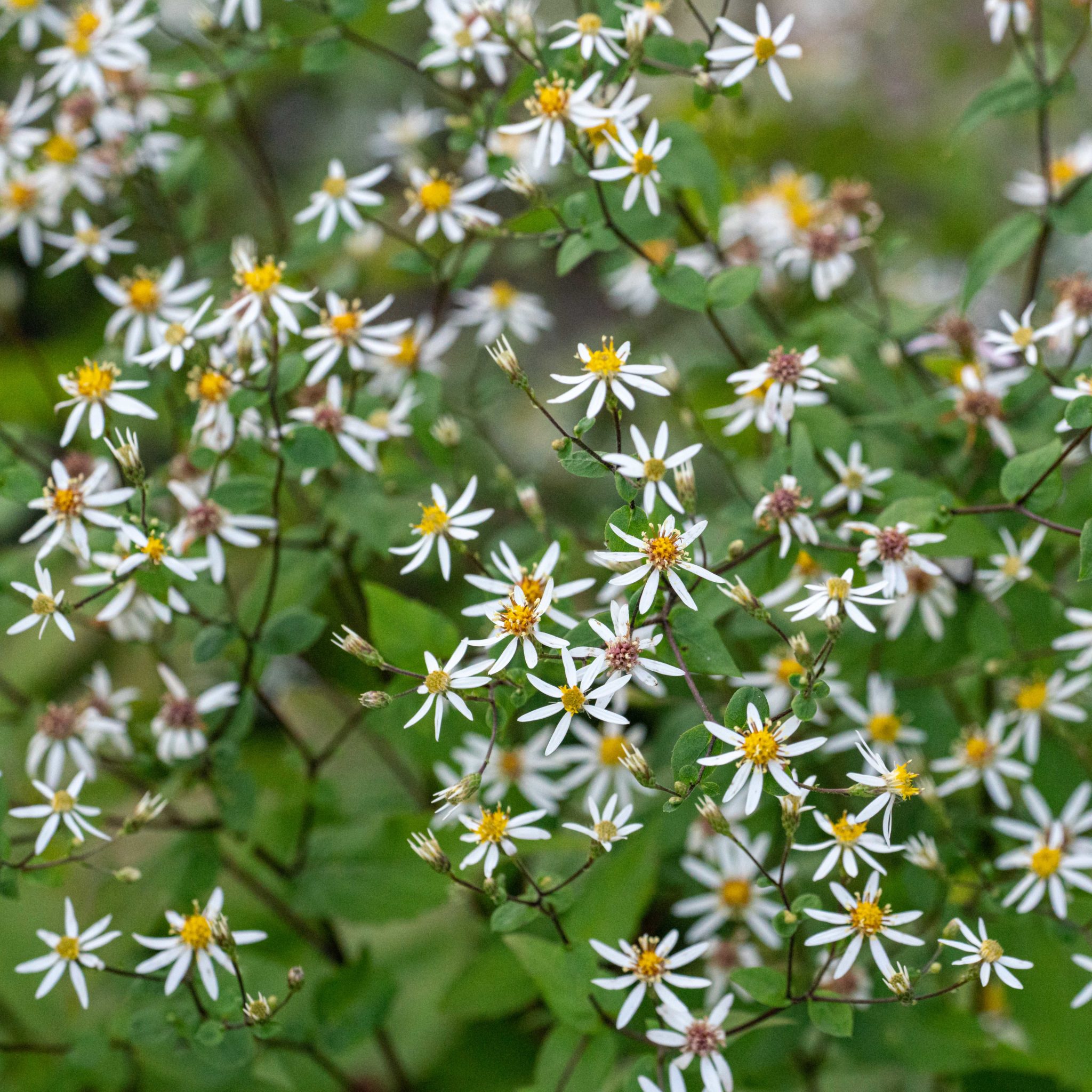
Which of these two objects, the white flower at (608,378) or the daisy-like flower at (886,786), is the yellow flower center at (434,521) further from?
the daisy-like flower at (886,786)

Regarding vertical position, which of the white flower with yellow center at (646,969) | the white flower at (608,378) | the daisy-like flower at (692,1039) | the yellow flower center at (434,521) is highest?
the white flower at (608,378)

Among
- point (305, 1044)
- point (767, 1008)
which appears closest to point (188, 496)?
point (305, 1044)

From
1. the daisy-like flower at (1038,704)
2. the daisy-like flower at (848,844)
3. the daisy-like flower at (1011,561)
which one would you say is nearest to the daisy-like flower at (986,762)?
the daisy-like flower at (1038,704)

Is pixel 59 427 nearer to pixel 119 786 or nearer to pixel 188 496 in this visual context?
pixel 119 786

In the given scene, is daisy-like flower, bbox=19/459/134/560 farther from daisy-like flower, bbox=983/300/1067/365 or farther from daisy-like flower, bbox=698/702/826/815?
daisy-like flower, bbox=983/300/1067/365

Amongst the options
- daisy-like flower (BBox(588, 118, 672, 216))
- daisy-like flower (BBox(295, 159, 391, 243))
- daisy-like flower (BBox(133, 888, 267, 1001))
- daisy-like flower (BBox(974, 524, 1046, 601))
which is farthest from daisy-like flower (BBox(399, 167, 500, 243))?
daisy-like flower (BBox(133, 888, 267, 1001))

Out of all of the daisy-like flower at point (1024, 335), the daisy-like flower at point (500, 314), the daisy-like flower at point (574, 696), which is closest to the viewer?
the daisy-like flower at point (574, 696)

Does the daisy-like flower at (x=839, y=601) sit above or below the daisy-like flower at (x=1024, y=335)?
below
